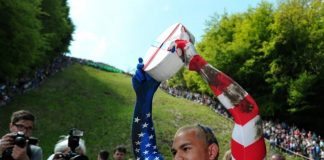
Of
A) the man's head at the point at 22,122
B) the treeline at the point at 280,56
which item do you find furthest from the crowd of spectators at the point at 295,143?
the man's head at the point at 22,122

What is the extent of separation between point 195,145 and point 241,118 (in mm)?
377

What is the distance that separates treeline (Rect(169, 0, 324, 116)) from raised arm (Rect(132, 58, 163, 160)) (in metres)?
39.2

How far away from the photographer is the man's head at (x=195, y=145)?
3.79 m

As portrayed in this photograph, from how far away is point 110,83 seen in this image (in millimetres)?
51125

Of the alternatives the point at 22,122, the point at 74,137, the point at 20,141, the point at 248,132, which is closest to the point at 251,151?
the point at 248,132

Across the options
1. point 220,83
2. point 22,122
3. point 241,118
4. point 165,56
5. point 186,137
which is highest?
point 165,56

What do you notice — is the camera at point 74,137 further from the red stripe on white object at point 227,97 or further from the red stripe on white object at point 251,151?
the red stripe on white object at point 251,151

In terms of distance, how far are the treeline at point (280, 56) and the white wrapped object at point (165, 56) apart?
39307mm

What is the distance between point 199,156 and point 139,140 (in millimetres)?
776

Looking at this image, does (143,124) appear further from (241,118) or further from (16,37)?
(16,37)

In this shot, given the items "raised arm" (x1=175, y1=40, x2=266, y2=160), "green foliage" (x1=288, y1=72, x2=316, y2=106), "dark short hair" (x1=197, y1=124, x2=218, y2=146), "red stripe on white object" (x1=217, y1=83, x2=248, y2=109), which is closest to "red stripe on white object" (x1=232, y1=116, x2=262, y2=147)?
"raised arm" (x1=175, y1=40, x2=266, y2=160)

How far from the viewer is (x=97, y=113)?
121 feet

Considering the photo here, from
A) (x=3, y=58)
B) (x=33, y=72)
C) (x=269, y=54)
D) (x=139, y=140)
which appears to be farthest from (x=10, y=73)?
(x=139, y=140)

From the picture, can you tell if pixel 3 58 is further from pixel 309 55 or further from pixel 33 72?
pixel 309 55
